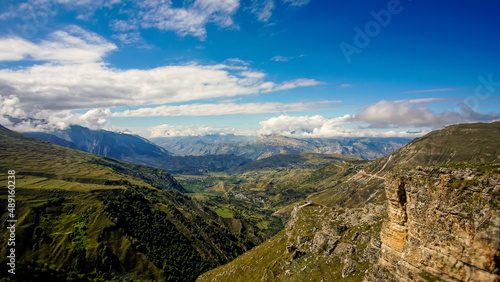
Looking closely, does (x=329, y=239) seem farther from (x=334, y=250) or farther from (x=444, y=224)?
(x=444, y=224)

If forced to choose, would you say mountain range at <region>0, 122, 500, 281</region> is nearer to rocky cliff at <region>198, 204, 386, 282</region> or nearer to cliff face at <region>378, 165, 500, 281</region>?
cliff face at <region>378, 165, 500, 281</region>

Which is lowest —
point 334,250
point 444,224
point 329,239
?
point 334,250

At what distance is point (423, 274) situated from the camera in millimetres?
31281

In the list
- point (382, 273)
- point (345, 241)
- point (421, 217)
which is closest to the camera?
point (421, 217)

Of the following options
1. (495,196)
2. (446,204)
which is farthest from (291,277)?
(495,196)

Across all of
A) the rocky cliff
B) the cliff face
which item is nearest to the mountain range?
the cliff face

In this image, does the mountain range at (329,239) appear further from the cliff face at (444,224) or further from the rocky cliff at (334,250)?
the rocky cliff at (334,250)

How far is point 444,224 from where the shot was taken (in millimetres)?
30359

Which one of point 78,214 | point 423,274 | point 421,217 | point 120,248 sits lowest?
point 120,248

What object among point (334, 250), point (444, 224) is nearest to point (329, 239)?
point (334, 250)

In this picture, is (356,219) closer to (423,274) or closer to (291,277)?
(291,277)

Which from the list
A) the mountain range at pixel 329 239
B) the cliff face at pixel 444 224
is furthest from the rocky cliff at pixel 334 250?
the cliff face at pixel 444 224

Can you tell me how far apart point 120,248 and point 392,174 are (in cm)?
17525

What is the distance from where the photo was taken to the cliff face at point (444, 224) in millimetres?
25969
